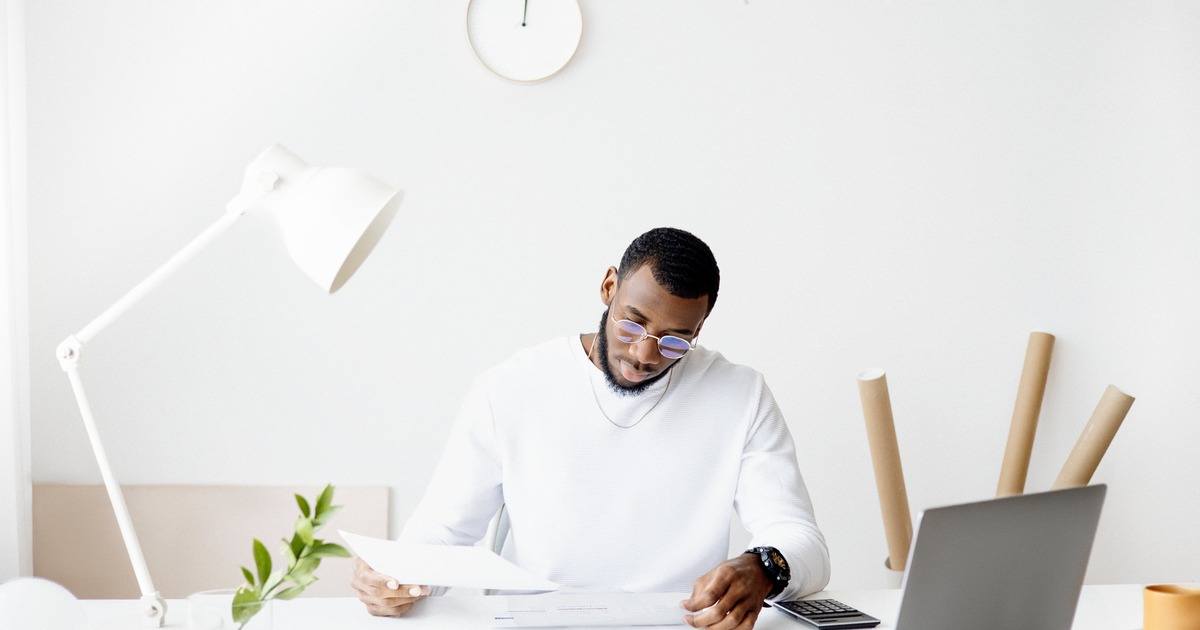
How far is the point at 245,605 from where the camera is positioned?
3.83 feet

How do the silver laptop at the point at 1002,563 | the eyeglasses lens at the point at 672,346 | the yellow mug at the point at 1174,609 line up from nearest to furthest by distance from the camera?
the silver laptop at the point at 1002,563, the yellow mug at the point at 1174,609, the eyeglasses lens at the point at 672,346

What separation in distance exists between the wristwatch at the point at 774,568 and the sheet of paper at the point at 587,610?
0.46 feet

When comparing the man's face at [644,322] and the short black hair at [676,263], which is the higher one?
the short black hair at [676,263]

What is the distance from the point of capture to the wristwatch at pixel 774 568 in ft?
5.81

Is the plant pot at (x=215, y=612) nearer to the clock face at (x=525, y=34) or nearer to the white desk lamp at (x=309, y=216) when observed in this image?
the white desk lamp at (x=309, y=216)

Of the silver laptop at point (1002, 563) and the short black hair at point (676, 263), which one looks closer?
the silver laptop at point (1002, 563)

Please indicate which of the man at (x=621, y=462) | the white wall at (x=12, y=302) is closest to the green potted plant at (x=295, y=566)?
the man at (x=621, y=462)

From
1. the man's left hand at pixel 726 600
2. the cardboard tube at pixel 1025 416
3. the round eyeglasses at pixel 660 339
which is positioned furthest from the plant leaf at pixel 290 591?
the cardboard tube at pixel 1025 416

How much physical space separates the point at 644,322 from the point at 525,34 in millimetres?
1117

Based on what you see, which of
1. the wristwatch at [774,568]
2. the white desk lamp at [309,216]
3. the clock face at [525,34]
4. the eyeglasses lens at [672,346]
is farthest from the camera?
the clock face at [525,34]

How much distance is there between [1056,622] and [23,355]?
2249mm

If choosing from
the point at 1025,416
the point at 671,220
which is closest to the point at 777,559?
the point at 671,220

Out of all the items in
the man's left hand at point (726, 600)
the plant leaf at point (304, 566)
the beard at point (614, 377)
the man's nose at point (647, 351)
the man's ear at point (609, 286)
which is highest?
the man's ear at point (609, 286)

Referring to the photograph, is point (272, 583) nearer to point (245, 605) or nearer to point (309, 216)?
point (245, 605)
